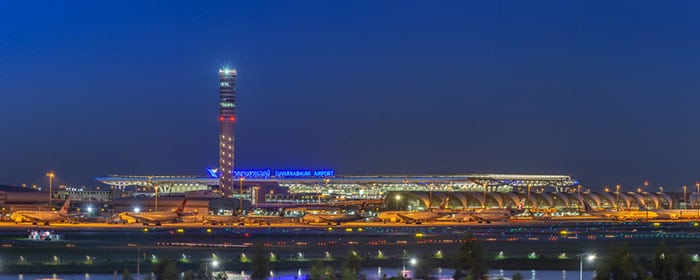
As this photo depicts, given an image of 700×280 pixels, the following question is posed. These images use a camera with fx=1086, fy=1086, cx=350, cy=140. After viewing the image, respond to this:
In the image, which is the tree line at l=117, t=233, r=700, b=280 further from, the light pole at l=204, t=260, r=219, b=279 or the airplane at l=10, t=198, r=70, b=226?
the airplane at l=10, t=198, r=70, b=226

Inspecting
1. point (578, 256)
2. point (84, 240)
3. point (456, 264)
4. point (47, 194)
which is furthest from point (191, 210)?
point (456, 264)

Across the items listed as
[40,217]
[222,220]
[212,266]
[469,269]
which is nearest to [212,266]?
[212,266]

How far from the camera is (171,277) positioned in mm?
55562

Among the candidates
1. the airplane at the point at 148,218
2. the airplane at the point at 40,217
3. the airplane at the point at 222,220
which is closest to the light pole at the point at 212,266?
the airplane at the point at 148,218

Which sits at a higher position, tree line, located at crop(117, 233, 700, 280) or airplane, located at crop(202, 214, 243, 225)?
airplane, located at crop(202, 214, 243, 225)

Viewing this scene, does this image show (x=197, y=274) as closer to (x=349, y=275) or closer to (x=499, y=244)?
(x=349, y=275)

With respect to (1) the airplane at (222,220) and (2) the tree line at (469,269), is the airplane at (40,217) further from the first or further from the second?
(2) the tree line at (469,269)

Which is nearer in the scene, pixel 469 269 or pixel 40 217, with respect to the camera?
pixel 469 269

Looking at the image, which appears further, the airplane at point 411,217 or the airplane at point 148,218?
the airplane at point 411,217

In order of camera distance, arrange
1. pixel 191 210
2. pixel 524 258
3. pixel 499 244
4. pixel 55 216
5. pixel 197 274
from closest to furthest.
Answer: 1. pixel 197 274
2. pixel 524 258
3. pixel 499 244
4. pixel 55 216
5. pixel 191 210

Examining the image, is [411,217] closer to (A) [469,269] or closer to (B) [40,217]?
(B) [40,217]

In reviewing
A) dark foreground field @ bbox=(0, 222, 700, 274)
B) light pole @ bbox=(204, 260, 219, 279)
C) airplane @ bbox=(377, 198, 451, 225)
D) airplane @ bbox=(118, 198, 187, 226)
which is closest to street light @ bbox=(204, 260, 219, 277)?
light pole @ bbox=(204, 260, 219, 279)

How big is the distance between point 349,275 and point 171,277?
9124 millimetres

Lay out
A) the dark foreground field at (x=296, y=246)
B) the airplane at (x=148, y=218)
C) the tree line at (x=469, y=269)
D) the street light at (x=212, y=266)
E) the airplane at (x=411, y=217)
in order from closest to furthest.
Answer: the tree line at (x=469, y=269)
the street light at (x=212, y=266)
the dark foreground field at (x=296, y=246)
the airplane at (x=148, y=218)
the airplane at (x=411, y=217)
